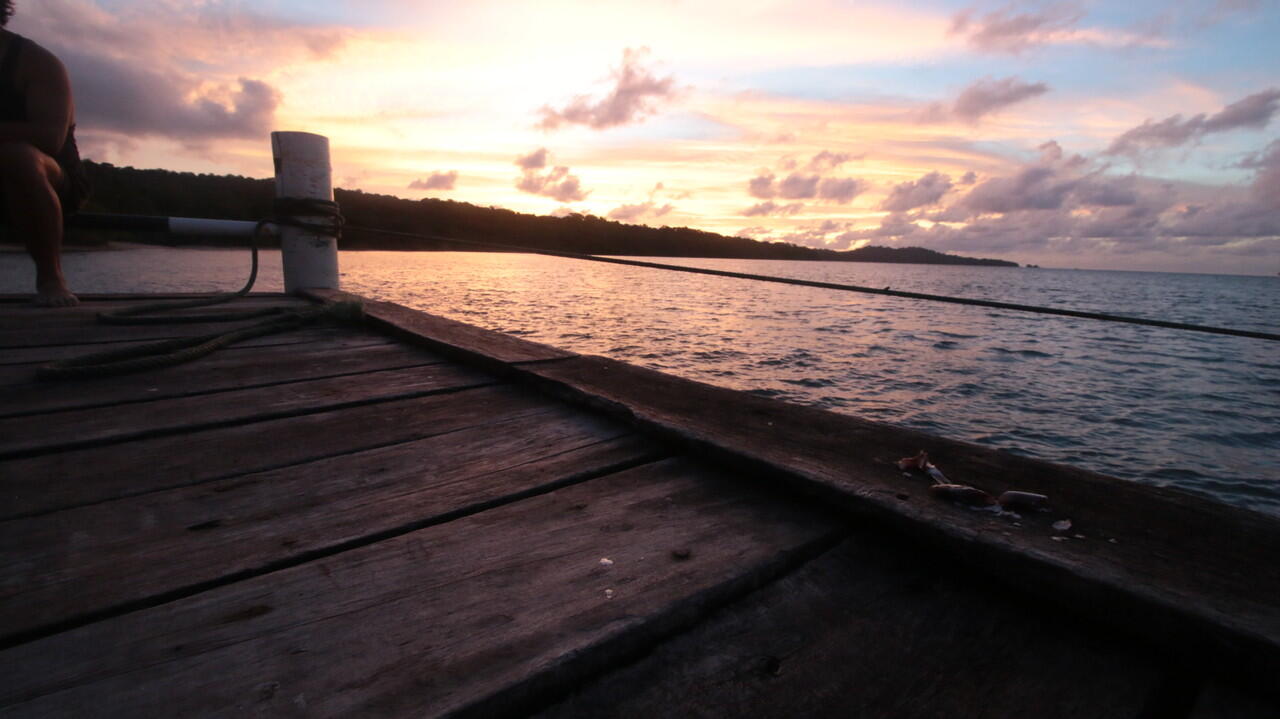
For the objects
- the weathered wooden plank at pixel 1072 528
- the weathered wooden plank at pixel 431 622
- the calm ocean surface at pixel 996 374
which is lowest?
the calm ocean surface at pixel 996 374

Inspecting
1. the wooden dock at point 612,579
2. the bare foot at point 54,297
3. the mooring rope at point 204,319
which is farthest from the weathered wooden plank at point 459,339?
the bare foot at point 54,297

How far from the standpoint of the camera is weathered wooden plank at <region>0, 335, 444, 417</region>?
1853 mm

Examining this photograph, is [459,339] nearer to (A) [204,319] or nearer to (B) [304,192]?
(A) [204,319]

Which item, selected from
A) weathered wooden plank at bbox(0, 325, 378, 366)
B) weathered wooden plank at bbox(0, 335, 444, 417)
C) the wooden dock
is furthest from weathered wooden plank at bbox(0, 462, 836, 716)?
weathered wooden plank at bbox(0, 325, 378, 366)

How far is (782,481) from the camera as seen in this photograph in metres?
1.20

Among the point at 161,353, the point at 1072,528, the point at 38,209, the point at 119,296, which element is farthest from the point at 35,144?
the point at 1072,528

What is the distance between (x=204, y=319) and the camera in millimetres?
3197

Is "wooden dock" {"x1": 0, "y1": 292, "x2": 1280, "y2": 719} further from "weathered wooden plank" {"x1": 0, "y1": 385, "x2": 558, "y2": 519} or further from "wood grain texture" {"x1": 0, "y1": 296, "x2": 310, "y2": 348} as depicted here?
"wood grain texture" {"x1": 0, "y1": 296, "x2": 310, "y2": 348}

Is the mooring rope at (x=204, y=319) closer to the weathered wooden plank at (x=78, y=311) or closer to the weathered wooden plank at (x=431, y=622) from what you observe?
the weathered wooden plank at (x=78, y=311)

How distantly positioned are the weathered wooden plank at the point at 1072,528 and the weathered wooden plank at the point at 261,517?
31cm

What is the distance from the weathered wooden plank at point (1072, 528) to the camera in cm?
74

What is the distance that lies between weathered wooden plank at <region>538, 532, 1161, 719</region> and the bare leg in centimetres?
451

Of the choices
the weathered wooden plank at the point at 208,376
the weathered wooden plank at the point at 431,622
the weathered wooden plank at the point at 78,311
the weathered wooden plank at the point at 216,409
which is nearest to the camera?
the weathered wooden plank at the point at 431,622

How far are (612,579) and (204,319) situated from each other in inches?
127
